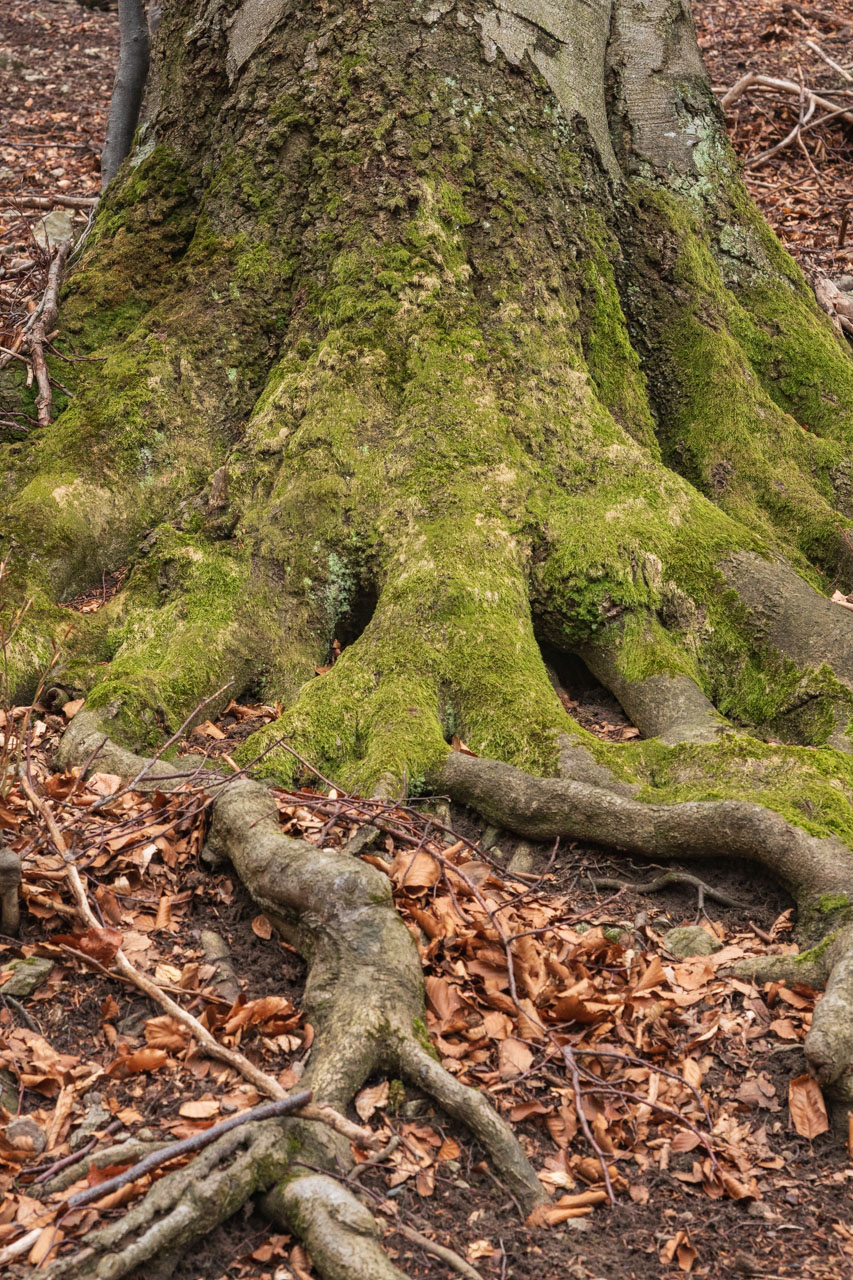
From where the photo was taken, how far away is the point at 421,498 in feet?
15.9

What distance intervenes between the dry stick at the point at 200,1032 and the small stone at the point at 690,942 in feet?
4.36

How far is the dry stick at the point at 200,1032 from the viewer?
8.72 feet

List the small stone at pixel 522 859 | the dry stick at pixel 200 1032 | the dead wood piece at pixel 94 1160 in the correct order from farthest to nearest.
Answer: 1. the small stone at pixel 522 859
2. the dry stick at pixel 200 1032
3. the dead wood piece at pixel 94 1160

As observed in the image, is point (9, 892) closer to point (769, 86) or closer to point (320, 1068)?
point (320, 1068)

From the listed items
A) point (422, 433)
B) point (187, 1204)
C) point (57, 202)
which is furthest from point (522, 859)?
point (57, 202)

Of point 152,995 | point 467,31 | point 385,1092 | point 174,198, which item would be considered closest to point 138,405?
point 174,198

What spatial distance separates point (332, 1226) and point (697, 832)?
1.96 meters

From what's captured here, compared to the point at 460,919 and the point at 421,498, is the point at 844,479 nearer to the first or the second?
the point at 421,498

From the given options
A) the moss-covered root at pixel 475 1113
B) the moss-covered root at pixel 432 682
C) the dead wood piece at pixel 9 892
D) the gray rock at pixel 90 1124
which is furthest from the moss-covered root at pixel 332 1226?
the moss-covered root at pixel 432 682

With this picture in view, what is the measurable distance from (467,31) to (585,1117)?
521 cm

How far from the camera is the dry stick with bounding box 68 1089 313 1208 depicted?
2.43 metres

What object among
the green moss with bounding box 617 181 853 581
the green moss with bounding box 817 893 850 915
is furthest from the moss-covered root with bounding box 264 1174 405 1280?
the green moss with bounding box 617 181 853 581

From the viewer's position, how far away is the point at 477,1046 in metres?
3.19

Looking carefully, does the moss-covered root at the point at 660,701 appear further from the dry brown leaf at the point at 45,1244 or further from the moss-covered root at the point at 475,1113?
the dry brown leaf at the point at 45,1244
